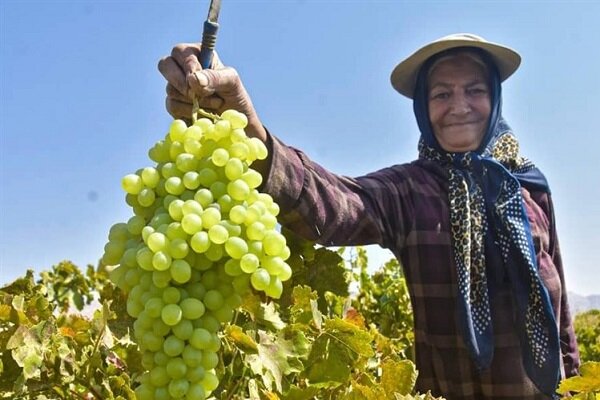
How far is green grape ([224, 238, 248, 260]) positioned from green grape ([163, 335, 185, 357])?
134mm

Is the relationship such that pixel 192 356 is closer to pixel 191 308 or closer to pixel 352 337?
pixel 191 308

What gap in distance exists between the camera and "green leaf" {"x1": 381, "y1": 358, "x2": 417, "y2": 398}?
128 centimetres

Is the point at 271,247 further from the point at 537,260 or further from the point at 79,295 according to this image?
the point at 79,295

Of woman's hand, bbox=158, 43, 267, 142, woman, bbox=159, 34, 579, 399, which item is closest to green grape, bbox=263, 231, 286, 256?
woman's hand, bbox=158, 43, 267, 142

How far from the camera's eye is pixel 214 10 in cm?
125

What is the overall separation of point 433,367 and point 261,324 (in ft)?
3.77

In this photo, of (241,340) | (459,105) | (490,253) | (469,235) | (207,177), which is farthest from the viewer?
(459,105)

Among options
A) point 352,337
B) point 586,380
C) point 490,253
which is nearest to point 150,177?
point 352,337

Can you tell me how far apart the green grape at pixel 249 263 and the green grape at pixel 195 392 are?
0.17 metres

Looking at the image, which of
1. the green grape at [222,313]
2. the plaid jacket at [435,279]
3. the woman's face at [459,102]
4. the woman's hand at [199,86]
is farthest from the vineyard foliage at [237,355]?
the woman's face at [459,102]

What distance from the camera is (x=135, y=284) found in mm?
1040

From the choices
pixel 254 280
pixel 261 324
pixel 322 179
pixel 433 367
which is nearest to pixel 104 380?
pixel 261 324

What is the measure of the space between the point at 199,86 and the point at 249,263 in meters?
0.38

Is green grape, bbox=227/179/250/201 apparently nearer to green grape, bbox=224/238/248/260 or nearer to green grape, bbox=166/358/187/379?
green grape, bbox=224/238/248/260
